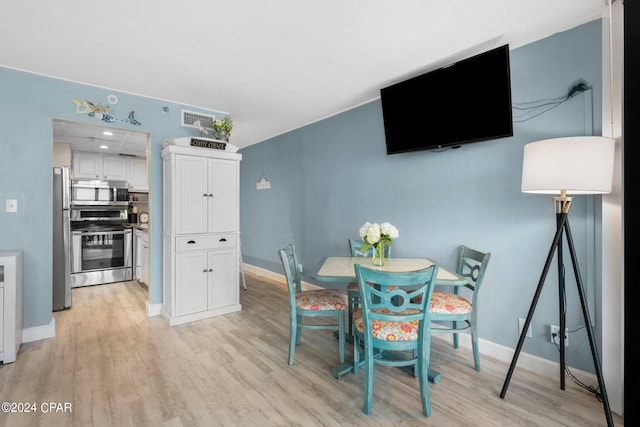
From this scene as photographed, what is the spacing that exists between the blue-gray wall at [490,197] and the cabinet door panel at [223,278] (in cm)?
120

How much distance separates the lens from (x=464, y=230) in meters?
2.71

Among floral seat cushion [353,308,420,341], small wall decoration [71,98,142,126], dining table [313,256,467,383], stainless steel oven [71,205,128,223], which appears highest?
small wall decoration [71,98,142,126]

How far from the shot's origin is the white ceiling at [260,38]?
6.31 feet

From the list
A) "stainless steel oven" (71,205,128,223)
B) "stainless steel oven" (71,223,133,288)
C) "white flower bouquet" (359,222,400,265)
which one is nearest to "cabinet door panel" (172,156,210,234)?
"white flower bouquet" (359,222,400,265)

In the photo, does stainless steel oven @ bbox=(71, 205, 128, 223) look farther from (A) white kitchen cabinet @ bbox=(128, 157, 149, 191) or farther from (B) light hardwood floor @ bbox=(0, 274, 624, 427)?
(B) light hardwood floor @ bbox=(0, 274, 624, 427)

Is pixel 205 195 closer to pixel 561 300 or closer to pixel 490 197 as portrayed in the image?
pixel 490 197

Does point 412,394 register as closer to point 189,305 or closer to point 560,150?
point 560,150

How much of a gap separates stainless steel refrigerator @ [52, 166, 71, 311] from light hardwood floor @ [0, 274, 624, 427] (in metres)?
0.68

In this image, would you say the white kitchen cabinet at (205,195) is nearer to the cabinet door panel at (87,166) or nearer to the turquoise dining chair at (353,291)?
the turquoise dining chair at (353,291)

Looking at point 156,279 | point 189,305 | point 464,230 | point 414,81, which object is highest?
point 414,81

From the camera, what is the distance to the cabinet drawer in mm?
3275

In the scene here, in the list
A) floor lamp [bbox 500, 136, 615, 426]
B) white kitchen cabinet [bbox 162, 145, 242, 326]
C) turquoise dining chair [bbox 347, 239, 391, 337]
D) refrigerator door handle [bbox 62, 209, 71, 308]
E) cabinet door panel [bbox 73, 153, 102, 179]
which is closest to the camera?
floor lamp [bbox 500, 136, 615, 426]

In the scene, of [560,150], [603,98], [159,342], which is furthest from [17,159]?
[603,98]

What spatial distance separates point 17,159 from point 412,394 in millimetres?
3854
